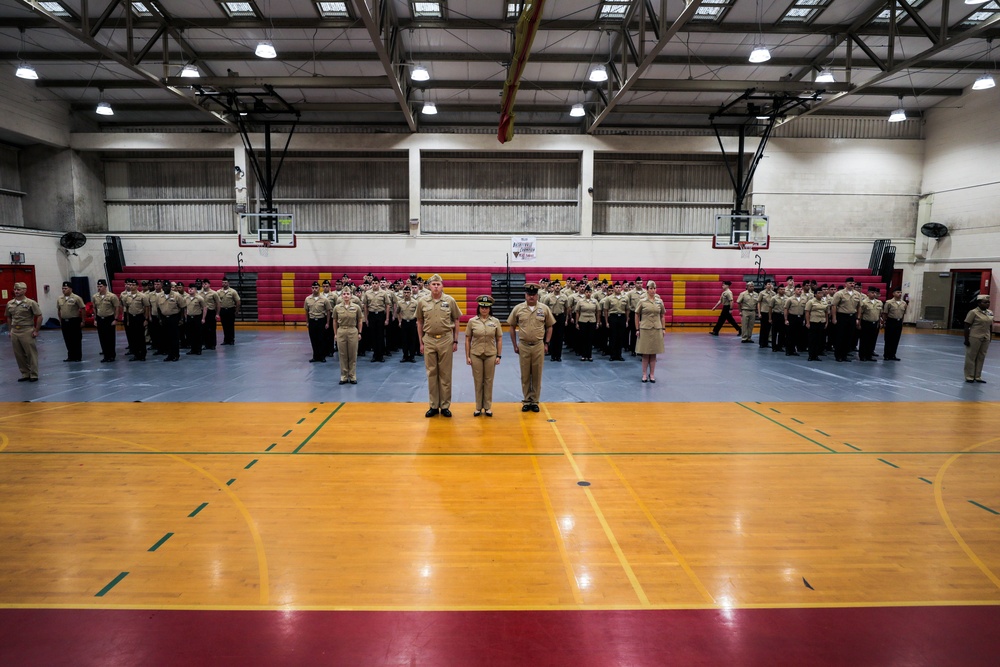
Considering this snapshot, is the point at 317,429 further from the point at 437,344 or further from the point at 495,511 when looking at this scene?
the point at 495,511

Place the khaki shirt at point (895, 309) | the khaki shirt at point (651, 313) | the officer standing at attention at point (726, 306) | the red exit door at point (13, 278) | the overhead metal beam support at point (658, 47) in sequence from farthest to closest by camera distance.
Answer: the red exit door at point (13, 278) < the officer standing at attention at point (726, 306) < the khaki shirt at point (895, 309) < the overhead metal beam support at point (658, 47) < the khaki shirt at point (651, 313)

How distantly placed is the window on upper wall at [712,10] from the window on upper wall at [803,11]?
159 cm

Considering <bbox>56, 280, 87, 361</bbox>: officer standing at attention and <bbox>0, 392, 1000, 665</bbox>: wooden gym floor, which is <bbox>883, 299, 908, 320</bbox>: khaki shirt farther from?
<bbox>56, 280, 87, 361</bbox>: officer standing at attention

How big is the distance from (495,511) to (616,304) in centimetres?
841

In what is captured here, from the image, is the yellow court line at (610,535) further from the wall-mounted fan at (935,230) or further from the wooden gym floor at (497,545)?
the wall-mounted fan at (935,230)

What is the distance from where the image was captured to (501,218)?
69.0 feet

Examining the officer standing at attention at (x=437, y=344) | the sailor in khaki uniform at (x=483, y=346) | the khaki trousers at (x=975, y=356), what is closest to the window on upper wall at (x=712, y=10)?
the khaki trousers at (x=975, y=356)

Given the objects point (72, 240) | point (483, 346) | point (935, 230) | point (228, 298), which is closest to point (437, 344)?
point (483, 346)

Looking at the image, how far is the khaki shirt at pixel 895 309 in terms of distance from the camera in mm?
12055

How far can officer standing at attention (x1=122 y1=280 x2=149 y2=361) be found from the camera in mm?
11625

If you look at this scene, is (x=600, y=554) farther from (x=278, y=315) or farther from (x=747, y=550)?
(x=278, y=315)

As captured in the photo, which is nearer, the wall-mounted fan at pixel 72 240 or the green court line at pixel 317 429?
the green court line at pixel 317 429

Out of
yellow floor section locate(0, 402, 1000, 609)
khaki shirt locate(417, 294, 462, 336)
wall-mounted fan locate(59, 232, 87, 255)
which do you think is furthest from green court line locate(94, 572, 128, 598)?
wall-mounted fan locate(59, 232, 87, 255)

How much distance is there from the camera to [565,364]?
1151 cm
